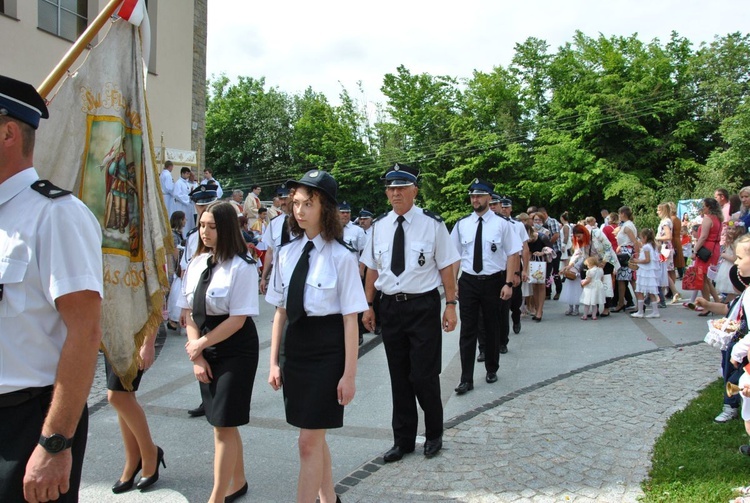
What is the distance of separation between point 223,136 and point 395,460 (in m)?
60.8

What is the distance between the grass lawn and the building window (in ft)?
52.7

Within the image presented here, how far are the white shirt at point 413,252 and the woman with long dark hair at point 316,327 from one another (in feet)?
4.59

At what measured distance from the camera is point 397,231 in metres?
5.19

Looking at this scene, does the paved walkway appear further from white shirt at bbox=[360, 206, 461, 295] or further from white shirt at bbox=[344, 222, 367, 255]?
white shirt at bbox=[344, 222, 367, 255]

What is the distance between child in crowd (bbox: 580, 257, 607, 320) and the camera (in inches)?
458

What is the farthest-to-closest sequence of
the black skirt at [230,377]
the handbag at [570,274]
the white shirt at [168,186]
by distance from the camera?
1. the white shirt at [168,186]
2. the handbag at [570,274]
3. the black skirt at [230,377]

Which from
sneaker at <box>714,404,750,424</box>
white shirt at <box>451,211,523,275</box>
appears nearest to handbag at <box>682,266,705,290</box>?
white shirt at <box>451,211,523,275</box>

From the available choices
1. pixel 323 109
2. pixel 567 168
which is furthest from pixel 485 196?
pixel 323 109

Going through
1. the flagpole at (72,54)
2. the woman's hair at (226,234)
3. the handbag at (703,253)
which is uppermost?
the flagpole at (72,54)

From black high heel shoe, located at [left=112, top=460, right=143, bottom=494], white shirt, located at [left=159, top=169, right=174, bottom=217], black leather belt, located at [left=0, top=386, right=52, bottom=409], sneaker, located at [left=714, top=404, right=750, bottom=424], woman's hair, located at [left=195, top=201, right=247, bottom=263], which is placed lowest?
black high heel shoe, located at [left=112, top=460, right=143, bottom=494]

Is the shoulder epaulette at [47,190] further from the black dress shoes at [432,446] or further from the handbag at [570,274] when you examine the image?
the handbag at [570,274]

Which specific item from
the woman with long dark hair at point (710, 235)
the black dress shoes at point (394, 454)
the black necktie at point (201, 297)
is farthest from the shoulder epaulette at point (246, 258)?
the woman with long dark hair at point (710, 235)

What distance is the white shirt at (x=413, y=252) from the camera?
5059mm

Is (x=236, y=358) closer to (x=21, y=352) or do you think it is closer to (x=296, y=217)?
(x=296, y=217)
